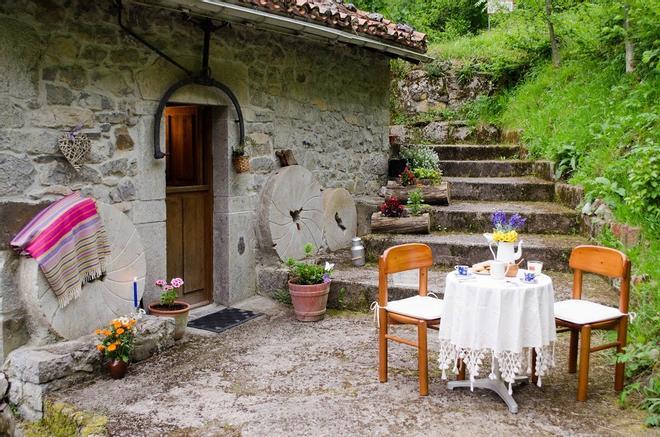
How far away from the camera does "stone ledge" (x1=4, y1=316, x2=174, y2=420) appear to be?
3961 millimetres

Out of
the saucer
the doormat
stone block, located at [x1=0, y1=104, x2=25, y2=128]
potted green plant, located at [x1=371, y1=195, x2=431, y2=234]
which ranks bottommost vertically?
the doormat

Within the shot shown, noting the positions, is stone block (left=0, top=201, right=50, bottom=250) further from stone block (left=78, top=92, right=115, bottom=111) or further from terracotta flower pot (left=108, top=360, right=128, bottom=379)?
terracotta flower pot (left=108, top=360, right=128, bottom=379)

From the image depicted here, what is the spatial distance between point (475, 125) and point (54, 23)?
7.36 m

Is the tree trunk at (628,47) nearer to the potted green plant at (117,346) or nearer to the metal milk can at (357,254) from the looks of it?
the metal milk can at (357,254)

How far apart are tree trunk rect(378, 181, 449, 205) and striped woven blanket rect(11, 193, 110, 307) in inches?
159

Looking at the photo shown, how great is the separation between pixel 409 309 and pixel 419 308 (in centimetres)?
7

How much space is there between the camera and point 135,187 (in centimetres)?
502

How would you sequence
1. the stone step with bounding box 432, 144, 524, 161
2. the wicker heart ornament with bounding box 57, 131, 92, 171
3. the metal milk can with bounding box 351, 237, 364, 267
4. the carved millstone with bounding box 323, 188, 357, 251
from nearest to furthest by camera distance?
1. the wicker heart ornament with bounding box 57, 131, 92, 171
2. the metal milk can with bounding box 351, 237, 364, 267
3. the carved millstone with bounding box 323, 188, 357, 251
4. the stone step with bounding box 432, 144, 524, 161

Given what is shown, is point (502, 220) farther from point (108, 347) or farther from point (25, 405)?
point (25, 405)

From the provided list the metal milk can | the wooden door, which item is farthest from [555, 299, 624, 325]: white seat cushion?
the wooden door

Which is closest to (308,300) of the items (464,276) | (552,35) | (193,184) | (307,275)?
(307,275)

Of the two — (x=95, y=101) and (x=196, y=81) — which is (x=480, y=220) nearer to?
(x=196, y=81)

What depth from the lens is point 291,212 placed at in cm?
658

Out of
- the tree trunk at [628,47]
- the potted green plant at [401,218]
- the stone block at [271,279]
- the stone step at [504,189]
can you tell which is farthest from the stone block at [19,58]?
the tree trunk at [628,47]
